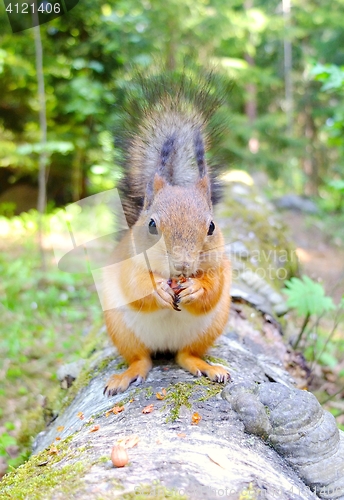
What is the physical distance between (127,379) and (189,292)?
463 millimetres

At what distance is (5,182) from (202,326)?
7.30m

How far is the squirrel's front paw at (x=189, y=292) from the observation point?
172 centimetres

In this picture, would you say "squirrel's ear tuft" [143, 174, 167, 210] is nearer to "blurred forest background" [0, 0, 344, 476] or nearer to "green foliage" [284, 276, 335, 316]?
"blurred forest background" [0, 0, 344, 476]

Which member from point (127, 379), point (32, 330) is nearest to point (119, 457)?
point (127, 379)

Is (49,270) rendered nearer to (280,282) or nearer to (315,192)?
(280,282)

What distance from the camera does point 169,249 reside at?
5.61ft

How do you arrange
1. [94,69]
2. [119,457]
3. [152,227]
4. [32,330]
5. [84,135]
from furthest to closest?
[84,135], [94,69], [32,330], [152,227], [119,457]

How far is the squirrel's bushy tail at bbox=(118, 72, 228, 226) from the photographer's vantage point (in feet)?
6.45

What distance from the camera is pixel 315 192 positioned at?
50.3 ft

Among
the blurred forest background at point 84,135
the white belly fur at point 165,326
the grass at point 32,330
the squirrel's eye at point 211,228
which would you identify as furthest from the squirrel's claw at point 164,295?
the grass at point 32,330

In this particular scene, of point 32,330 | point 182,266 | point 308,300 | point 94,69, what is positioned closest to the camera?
point 182,266

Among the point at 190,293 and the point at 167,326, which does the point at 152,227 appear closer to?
the point at 190,293

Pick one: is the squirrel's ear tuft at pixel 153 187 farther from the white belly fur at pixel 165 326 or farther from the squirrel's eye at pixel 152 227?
the white belly fur at pixel 165 326

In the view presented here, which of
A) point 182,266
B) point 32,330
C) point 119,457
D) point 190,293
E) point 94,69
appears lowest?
point 32,330
